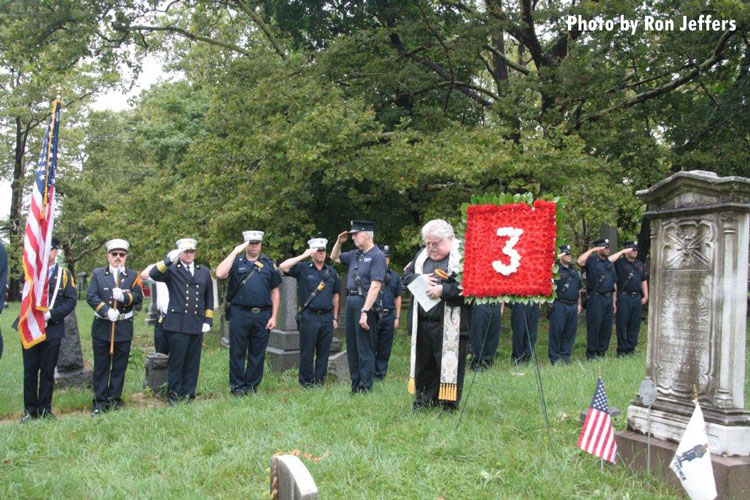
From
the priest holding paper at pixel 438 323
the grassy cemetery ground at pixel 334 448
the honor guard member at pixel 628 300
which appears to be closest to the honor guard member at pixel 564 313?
the honor guard member at pixel 628 300

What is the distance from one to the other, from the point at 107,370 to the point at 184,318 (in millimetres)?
1023

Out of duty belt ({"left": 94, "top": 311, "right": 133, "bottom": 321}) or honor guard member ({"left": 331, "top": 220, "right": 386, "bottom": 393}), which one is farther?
honor guard member ({"left": 331, "top": 220, "right": 386, "bottom": 393})

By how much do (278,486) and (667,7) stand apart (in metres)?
14.8

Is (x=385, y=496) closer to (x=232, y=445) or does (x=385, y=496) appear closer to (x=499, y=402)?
(x=232, y=445)

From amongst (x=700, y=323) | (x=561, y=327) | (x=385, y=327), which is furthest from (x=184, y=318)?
(x=561, y=327)

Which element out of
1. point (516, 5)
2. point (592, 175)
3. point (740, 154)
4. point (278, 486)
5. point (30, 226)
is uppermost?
point (516, 5)

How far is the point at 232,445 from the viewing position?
213 inches

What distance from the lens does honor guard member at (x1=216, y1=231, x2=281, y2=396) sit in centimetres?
809

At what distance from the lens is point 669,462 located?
4457mm

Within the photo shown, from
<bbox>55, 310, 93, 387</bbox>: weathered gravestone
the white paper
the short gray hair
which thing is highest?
the short gray hair

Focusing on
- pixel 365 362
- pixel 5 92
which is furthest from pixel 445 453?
pixel 5 92

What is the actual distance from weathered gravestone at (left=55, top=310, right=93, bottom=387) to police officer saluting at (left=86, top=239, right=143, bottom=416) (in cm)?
175

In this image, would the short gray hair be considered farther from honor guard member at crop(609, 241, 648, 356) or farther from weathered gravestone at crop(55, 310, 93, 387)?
honor guard member at crop(609, 241, 648, 356)

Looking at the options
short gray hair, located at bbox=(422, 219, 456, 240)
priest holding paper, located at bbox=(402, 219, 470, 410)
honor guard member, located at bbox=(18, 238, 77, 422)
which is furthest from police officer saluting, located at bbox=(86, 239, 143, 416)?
short gray hair, located at bbox=(422, 219, 456, 240)
